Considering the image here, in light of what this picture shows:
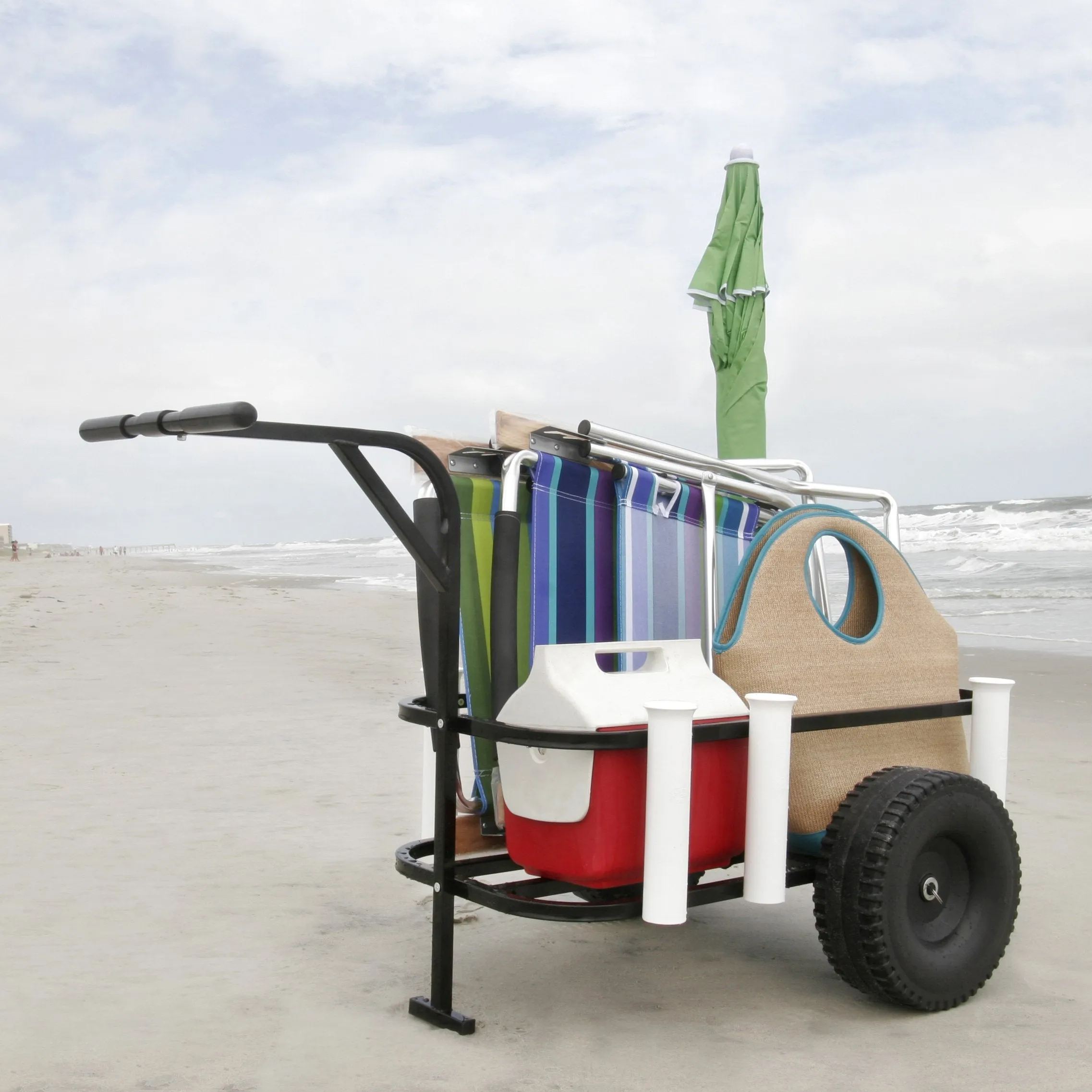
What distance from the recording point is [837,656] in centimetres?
323

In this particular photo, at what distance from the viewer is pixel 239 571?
3672 cm

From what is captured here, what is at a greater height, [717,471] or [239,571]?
[717,471]

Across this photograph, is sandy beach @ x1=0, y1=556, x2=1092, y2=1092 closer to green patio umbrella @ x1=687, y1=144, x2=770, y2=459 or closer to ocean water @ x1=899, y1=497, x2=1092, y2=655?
green patio umbrella @ x1=687, y1=144, x2=770, y2=459

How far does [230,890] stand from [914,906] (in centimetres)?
222

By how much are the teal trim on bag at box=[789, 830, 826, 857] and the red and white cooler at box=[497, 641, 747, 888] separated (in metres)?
0.28

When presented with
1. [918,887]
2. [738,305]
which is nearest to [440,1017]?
[918,887]

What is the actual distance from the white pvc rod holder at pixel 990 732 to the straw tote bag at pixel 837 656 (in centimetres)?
5

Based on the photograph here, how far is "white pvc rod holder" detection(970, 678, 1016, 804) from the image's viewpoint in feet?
11.5

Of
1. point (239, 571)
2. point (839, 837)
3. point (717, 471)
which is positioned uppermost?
point (717, 471)

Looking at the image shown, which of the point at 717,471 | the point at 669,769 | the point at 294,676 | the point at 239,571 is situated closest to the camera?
Result: the point at 669,769

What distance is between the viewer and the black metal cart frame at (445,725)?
8.74 feet

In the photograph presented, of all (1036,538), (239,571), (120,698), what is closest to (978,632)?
(120,698)

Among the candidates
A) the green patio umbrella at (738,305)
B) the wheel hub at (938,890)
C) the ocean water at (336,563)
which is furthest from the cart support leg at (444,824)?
the ocean water at (336,563)

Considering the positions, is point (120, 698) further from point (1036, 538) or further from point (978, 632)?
point (1036, 538)
